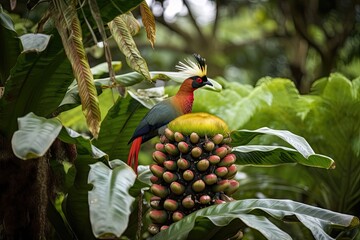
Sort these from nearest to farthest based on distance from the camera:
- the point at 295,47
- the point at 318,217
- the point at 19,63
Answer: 1. the point at 318,217
2. the point at 19,63
3. the point at 295,47

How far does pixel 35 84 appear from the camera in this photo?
212 centimetres

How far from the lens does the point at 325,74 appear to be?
18.4 ft

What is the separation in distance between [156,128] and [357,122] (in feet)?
6.01

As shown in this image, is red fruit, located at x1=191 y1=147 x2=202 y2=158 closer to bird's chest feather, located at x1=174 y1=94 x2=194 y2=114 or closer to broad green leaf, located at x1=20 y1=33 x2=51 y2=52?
bird's chest feather, located at x1=174 y1=94 x2=194 y2=114

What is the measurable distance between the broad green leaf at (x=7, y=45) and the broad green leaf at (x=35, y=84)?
169 mm

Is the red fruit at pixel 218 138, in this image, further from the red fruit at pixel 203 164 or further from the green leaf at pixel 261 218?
the green leaf at pixel 261 218

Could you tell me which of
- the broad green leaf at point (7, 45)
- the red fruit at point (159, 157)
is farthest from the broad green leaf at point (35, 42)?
the red fruit at point (159, 157)

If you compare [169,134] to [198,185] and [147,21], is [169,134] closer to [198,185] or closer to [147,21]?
[198,185]

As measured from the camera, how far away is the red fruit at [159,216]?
197 centimetres

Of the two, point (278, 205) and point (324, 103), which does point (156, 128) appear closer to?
point (278, 205)

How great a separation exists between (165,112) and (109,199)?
55 centimetres

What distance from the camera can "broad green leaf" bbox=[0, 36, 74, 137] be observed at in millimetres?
2062

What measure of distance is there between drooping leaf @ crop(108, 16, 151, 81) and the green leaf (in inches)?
20.8

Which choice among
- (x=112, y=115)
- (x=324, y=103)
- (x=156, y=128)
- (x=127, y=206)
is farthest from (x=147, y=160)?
(x=127, y=206)
